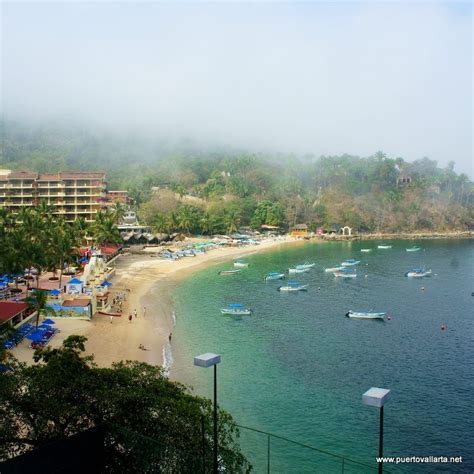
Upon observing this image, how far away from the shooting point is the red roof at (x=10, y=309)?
1455 inches

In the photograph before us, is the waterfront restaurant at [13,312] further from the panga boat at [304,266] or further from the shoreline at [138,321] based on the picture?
the panga boat at [304,266]

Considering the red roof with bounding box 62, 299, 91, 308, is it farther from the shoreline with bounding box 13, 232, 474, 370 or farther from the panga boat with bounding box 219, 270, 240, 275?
the panga boat with bounding box 219, 270, 240, 275

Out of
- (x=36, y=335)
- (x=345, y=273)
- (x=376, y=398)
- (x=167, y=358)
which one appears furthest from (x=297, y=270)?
(x=376, y=398)

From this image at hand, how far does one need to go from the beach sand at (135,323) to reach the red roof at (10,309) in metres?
2.41

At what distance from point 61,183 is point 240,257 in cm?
3949

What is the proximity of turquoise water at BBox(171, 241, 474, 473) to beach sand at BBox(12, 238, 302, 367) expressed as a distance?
1.62 m

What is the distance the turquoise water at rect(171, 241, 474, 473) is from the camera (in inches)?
995

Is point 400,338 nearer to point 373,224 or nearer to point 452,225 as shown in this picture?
point 373,224

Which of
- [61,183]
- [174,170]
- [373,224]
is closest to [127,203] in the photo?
[61,183]

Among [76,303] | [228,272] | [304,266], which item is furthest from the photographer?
[304,266]

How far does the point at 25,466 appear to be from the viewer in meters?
14.9

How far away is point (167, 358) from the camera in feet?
120

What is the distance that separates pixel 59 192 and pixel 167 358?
7533 cm

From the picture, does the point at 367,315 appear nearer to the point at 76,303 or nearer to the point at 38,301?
the point at 76,303
